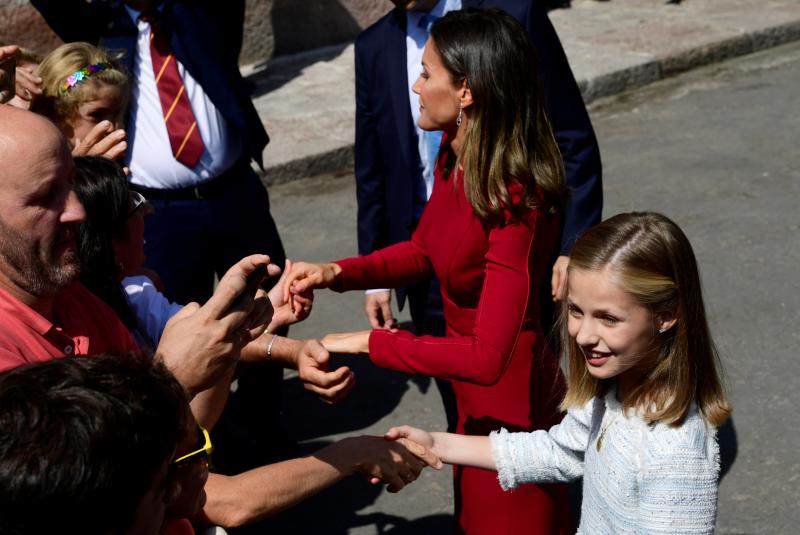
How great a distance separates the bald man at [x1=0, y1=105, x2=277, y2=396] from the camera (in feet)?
7.86

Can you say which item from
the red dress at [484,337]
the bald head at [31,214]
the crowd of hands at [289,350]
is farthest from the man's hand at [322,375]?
the bald head at [31,214]

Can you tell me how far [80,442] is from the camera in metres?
1.56

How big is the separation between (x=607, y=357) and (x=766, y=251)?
146 inches

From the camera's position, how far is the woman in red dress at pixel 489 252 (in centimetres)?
299

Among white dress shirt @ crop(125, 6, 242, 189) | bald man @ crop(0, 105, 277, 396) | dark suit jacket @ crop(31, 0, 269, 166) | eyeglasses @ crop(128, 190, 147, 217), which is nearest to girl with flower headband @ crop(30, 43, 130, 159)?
white dress shirt @ crop(125, 6, 242, 189)

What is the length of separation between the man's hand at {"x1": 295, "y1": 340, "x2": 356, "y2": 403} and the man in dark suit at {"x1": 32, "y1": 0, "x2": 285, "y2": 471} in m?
1.34

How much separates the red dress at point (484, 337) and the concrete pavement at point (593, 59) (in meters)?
4.46

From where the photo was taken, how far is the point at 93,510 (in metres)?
1.56

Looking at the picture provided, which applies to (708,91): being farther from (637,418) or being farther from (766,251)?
(637,418)

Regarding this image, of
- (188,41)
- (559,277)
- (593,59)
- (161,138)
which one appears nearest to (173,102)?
(161,138)

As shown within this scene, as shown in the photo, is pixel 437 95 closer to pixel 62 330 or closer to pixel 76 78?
pixel 62 330

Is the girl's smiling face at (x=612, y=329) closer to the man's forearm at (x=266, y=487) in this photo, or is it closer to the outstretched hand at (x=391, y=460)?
the outstretched hand at (x=391, y=460)

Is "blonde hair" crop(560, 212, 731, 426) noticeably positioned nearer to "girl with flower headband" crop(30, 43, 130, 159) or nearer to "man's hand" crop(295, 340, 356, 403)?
"man's hand" crop(295, 340, 356, 403)

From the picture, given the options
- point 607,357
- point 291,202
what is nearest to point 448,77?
point 607,357
